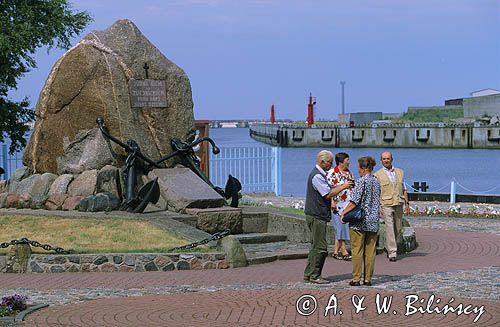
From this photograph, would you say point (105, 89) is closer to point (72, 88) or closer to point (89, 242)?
point (72, 88)

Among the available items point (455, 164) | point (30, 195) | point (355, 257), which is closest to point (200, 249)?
point (355, 257)

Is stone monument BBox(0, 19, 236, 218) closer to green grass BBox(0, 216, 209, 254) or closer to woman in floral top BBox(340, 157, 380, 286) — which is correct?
green grass BBox(0, 216, 209, 254)

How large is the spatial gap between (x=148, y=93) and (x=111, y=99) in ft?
3.01

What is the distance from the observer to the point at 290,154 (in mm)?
98000

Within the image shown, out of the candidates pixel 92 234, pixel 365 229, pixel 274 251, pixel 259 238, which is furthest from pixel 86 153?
pixel 365 229

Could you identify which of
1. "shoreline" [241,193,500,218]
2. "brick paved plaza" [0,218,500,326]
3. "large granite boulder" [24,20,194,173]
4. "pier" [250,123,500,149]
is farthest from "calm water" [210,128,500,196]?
"brick paved plaza" [0,218,500,326]

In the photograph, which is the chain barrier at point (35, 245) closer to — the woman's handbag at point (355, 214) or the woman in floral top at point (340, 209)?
the woman in floral top at point (340, 209)

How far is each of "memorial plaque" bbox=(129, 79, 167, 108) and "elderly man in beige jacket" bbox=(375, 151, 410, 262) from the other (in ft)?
19.4

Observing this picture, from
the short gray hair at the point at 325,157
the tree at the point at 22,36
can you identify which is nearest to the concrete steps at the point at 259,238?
the short gray hair at the point at 325,157

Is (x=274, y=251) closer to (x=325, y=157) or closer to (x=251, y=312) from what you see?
(x=325, y=157)

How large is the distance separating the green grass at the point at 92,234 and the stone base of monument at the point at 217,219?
1.42 m

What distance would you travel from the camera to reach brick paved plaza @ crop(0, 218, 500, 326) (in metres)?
10.6

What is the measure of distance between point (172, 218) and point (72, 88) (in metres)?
3.85

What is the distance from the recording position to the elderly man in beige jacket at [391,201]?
52.1 ft
